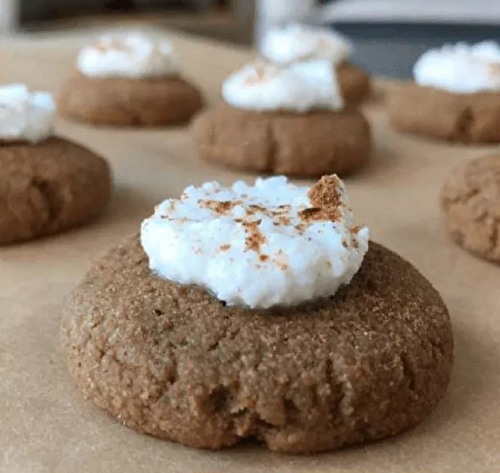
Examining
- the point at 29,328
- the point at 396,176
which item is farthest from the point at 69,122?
the point at 29,328

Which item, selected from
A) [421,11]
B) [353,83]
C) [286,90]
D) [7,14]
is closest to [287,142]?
[286,90]

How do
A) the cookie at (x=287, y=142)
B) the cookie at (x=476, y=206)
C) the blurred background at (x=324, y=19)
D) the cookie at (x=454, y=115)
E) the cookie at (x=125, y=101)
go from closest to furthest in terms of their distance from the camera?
the cookie at (x=476, y=206) < the cookie at (x=287, y=142) < the cookie at (x=454, y=115) < the cookie at (x=125, y=101) < the blurred background at (x=324, y=19)

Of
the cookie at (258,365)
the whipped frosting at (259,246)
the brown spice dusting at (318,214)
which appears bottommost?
the cookie at (258,365)

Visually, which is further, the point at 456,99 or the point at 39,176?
the point at 456,99

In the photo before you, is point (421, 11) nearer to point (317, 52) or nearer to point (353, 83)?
point (317, 52)

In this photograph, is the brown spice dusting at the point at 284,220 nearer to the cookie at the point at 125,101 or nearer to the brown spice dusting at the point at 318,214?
the brown spice dusting at the point at 318,214

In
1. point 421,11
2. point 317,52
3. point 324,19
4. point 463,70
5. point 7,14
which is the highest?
point 463,70

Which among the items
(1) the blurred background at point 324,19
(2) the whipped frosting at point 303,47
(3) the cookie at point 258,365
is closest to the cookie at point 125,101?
(2) the whipped frosting at point 303,47

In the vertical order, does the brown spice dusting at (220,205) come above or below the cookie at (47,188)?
above
